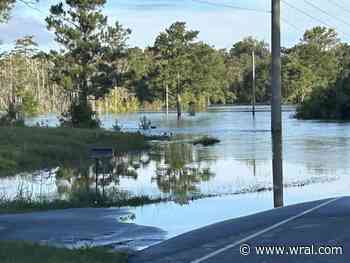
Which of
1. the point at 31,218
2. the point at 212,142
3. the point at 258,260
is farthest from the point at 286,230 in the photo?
the point at 212,142

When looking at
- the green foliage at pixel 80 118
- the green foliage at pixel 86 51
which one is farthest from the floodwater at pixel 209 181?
the green foliage at pixel 86 51

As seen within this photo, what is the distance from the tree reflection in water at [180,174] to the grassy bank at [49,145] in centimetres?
390

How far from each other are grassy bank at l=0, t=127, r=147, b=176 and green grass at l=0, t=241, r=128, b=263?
53.8 ft

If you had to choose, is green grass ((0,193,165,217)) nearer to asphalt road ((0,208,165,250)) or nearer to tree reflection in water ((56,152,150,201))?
tree reflection in water ((56,152,150,201))

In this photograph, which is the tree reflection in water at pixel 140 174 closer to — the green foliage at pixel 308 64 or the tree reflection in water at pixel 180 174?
the tree reflection in water at pixel 180 174

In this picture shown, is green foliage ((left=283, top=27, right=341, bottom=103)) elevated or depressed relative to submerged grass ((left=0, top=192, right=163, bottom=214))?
elevated

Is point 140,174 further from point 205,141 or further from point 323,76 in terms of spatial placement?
point 323,76

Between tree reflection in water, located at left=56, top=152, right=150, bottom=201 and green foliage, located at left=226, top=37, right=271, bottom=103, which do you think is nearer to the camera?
tree reflection in water, located at left=56, top=152, right=150, bottom=201

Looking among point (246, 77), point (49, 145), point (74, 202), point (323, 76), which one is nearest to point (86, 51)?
point (49, 145)

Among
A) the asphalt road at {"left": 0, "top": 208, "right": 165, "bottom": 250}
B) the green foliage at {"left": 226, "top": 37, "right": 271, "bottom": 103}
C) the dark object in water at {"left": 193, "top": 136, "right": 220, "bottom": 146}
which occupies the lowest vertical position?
the asphalt road at {"left": 0, "top": 208, "right": 165, "bottom": 250}

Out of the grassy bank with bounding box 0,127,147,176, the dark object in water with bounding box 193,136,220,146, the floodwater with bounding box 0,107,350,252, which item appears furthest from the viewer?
the dark object in water with bounding box 193,136,220,146

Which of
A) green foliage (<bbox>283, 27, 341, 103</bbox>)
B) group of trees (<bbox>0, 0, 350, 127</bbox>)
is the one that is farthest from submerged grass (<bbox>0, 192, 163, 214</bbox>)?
green foliage (<bbox>283, 27, 341, 103</bbox>)

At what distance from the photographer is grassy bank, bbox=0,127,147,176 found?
30156 mm

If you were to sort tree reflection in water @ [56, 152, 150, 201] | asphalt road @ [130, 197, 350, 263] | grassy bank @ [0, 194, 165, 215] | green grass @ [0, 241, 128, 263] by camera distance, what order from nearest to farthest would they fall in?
asphalt road @ [130, 197, 350, 263] → green grass @ [0, 241, 128, 263] → grassy bank @ [0, 194, 165, 215] → tree reflection in water @ [56, 152, 150, 201]
